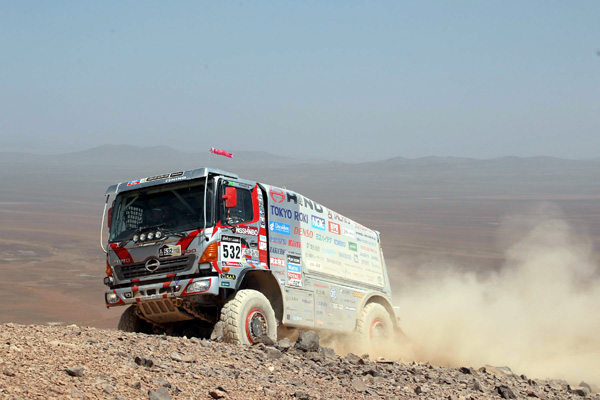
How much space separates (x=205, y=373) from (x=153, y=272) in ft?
11.9

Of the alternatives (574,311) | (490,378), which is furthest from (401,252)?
(490,378)

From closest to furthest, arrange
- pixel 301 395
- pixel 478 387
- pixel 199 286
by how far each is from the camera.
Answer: pixel 301 395 → pixel 478 387 → pixel 199 286

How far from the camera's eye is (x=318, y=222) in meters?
13.9

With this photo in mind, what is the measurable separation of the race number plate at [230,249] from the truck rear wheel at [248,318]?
57 centimetres

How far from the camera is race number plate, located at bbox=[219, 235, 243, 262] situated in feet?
36.9

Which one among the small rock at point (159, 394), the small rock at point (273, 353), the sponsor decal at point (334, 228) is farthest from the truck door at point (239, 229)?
the small rock at point (159, 394)

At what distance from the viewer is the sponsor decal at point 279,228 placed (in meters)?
12.4

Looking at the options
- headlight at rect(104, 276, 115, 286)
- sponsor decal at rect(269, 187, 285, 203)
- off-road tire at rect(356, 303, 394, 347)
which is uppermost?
sponsor decal at rect(269, 187, 285, 203)

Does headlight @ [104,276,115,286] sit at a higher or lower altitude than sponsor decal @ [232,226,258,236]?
lower

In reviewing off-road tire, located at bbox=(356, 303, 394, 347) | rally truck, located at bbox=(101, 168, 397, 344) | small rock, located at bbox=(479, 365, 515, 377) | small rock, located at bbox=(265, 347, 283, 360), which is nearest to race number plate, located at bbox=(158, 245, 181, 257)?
rally truck, located at bbox=(101, 168, 397, 344)

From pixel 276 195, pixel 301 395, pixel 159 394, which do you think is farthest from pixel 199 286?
pixel 159 394

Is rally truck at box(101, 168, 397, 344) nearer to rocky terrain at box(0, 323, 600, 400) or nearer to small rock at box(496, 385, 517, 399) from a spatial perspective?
rocky terrain at box(0, 323, 600, 400)

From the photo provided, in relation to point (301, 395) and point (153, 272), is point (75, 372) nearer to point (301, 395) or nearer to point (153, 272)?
Answer: point (301, 395)

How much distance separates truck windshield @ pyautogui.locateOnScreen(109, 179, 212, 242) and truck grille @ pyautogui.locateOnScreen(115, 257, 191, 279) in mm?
505
